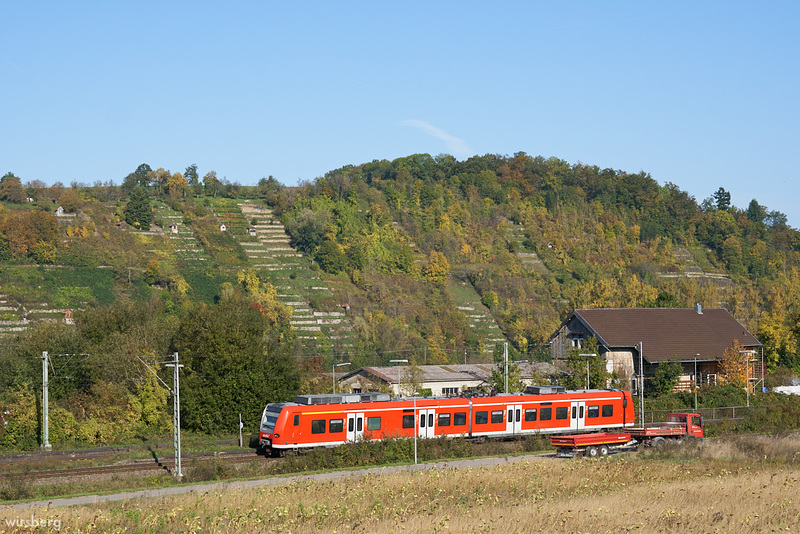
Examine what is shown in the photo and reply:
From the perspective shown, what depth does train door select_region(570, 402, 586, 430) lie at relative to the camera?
49.8 m

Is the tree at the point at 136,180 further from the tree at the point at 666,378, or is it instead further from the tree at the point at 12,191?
the tree at the point at 666,378

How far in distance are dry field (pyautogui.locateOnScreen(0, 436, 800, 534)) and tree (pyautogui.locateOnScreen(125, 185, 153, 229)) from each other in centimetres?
13227

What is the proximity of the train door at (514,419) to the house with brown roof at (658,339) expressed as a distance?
25.0 metres

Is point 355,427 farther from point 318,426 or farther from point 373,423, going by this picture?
point 318,426

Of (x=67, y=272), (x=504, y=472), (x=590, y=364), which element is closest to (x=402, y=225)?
(x=67, y=272)

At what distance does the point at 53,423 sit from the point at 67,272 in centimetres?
8020

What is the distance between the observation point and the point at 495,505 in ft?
84.1

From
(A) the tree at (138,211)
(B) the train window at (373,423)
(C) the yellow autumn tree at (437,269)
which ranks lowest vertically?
(B) the train window at (373,423)

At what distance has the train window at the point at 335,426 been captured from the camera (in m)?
43.0

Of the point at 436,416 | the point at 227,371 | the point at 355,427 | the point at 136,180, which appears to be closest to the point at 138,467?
the point at 355,427

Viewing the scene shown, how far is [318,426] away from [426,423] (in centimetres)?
610

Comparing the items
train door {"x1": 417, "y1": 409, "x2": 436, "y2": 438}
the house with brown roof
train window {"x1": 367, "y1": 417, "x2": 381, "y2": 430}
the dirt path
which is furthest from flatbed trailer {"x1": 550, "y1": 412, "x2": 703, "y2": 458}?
the house with brown roof

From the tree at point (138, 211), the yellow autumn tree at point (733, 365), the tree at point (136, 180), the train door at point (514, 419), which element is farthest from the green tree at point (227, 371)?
the tree at point (136, 180)

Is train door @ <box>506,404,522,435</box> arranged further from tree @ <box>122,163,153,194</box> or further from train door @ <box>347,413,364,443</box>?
tree @ <box>122,163,153,194</box>
